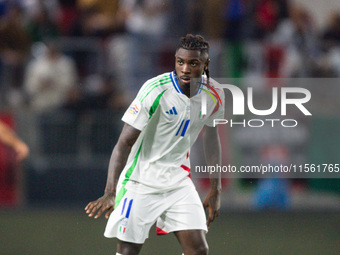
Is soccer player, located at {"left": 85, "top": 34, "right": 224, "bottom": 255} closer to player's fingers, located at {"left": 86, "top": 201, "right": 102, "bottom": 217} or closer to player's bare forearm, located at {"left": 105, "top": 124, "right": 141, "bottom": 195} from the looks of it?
player's bare forearm, located at {"left": 105, "top": 124, "right": 141, "bottom": 195}

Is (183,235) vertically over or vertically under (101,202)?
under

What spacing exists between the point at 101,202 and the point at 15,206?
4.60 meters

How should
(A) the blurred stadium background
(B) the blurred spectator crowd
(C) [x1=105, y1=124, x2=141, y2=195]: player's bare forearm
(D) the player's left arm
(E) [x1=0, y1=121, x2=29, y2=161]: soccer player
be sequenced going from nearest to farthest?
(C) [x1=105, y1=124, x2=141, y2=195]: player's bare forearm
(D) the player's left arm
(A) the blurred stadium background
(E) [x1=0, y1=121, x2=29, y2=161]: soccer player
(B) the blurred spectator crowd

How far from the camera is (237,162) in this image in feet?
28.6

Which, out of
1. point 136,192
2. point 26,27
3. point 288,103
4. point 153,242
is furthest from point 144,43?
point 136,192

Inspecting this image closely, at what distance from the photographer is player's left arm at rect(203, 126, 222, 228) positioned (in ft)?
16.8

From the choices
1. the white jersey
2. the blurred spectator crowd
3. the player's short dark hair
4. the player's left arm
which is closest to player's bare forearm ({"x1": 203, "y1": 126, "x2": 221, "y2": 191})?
the player's left arm

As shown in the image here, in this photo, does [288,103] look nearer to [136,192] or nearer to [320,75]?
[320,75]

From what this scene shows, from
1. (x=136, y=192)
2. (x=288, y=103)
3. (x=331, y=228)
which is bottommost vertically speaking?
(x=331, y=228)

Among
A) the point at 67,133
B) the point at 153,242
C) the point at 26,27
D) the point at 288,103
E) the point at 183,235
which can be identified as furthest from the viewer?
the point at 26,27

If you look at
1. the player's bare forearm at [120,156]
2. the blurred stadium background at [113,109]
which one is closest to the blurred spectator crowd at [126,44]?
the blurred stadium background at [113,109]

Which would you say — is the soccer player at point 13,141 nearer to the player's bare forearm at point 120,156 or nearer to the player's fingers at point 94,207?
the player's bare forearm at point 120,156

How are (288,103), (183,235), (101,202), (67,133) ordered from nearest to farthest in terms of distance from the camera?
(101,202) < (183,235) < (288,103) < (67,133)

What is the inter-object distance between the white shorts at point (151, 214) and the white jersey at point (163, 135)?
6 centimetres
